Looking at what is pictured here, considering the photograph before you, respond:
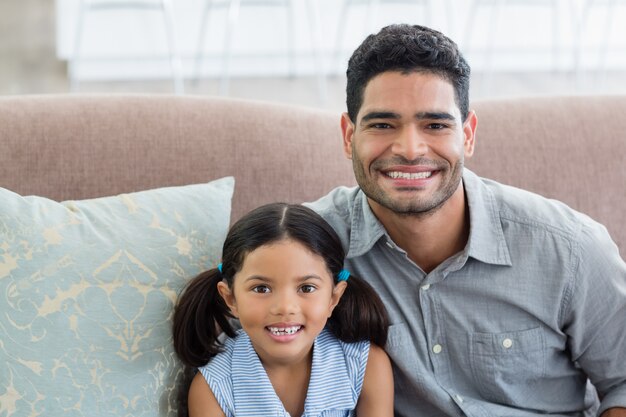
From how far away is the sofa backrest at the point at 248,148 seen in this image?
174cm

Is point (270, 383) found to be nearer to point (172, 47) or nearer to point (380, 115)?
point (380, 115)

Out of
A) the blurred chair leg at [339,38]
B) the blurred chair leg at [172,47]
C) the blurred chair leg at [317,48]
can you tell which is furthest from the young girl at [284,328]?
the blurred chair leg at [339,38]

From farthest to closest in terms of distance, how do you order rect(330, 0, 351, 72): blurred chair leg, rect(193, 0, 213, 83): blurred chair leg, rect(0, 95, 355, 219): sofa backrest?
rect(330, 0, 351, 72): blurred chair leg < rect(193, 0, 213, 83): blurred chair leg < rect(0, 95, 355, 219): sofa backrest

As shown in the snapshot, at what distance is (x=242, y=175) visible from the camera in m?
1.79

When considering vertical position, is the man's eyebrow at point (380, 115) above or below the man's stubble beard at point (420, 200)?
above

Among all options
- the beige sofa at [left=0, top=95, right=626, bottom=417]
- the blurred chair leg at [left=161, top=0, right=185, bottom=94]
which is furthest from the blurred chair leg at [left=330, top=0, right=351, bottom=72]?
the beige sofa at [left=0, top=95, right=626, bottom=417]

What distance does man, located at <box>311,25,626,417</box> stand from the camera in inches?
58.6

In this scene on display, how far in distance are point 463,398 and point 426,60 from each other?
1.97 ft

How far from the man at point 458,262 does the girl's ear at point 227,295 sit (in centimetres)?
24

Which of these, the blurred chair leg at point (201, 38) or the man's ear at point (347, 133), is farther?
the blurred chair leg at point (201, 38)

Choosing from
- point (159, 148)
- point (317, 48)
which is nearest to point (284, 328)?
point (159, 148)

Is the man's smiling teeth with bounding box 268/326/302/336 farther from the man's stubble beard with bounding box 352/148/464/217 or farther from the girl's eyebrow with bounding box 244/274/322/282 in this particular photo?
the man's stubble beard with bounding box 352/148/464/217

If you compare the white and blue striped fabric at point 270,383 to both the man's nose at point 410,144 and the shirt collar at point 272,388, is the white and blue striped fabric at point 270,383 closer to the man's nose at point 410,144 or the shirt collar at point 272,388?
the shirt collar at point 272,388

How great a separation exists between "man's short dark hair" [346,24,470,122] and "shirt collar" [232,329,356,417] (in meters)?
0.46
